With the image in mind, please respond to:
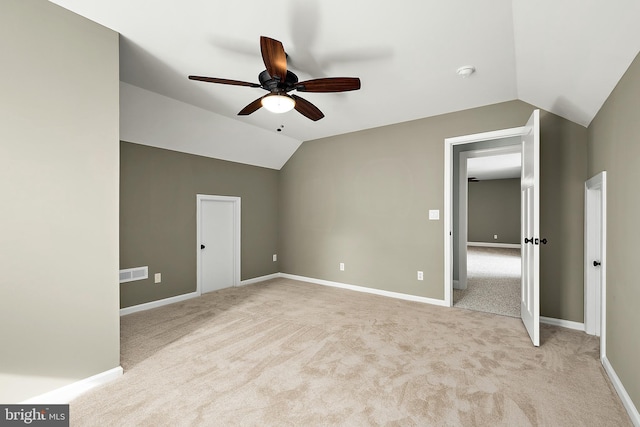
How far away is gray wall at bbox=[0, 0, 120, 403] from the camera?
5.78 feet

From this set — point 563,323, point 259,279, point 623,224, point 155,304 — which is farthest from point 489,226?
point 155,304

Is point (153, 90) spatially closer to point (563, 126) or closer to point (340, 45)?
point (340, 45)

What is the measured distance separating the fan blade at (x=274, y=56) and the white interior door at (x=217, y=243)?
2.95 m

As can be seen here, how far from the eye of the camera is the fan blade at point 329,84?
7.16 feet

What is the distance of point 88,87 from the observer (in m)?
2.07

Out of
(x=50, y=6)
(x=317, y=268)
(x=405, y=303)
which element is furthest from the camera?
(x=317, y=268)

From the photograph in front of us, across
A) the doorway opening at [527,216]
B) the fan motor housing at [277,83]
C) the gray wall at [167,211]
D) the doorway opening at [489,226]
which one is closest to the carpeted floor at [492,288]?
the doorway opening at [489,226]

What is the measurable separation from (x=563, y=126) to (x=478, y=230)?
344 inches

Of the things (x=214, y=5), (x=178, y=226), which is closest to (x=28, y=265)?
(x=214, y=5)

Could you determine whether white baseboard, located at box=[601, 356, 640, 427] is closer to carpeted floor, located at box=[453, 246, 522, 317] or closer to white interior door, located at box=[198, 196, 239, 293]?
carpeted floor, located at box=[453, 246, 522, 317]

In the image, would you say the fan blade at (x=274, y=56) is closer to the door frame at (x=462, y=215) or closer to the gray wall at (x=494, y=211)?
the door frame at (x=462, y=215)

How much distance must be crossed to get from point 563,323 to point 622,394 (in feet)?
4.76

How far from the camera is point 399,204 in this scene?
4262 mm

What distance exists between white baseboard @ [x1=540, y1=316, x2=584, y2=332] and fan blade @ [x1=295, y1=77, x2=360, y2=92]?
335 centimetres
